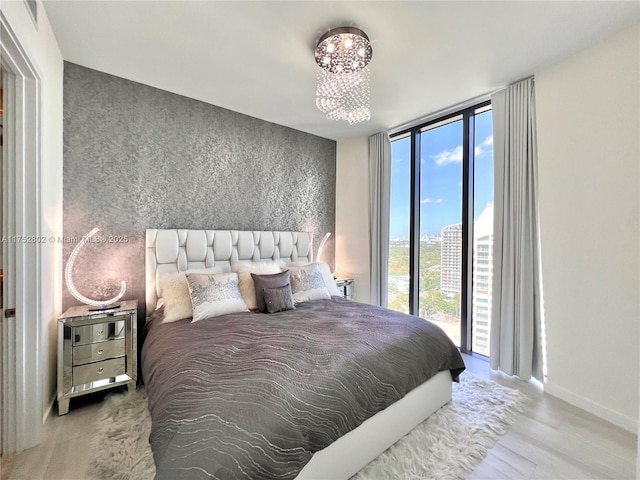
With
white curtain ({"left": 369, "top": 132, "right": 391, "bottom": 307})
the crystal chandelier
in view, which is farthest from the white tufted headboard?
the crystal chandelier

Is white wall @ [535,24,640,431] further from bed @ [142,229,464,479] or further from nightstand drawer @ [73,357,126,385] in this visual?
nightstand drawer @ [73,357,126,385]

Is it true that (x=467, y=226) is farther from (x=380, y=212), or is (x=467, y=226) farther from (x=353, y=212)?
(x=353, y=212)

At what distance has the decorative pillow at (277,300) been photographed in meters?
2.51

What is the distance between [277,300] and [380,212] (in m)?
2.07

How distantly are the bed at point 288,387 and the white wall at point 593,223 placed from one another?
994 mm

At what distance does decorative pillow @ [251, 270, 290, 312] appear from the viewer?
8.41 feet

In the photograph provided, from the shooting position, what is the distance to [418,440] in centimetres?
179

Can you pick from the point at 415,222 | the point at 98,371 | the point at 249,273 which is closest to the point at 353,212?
the point at 415,222

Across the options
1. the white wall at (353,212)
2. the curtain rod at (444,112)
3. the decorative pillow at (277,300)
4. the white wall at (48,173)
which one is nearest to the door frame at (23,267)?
the white wall at (48,173)

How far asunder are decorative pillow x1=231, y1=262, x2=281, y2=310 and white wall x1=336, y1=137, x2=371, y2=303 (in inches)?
58.1

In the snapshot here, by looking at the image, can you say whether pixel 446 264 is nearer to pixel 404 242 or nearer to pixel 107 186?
pixel 404 242

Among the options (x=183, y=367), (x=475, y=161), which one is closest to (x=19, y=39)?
(x=183, y=367)

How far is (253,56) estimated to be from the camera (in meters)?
2.24

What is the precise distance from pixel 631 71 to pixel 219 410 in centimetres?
325
